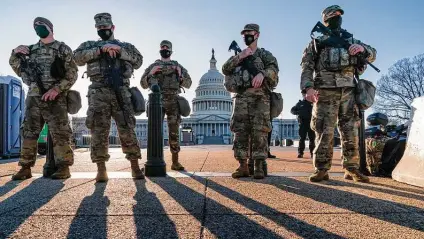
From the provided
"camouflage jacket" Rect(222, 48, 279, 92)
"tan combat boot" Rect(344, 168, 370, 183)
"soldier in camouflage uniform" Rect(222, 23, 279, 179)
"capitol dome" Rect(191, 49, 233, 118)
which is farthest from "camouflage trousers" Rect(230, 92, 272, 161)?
"capitol dome" Rect(191, 49, 233, 118)

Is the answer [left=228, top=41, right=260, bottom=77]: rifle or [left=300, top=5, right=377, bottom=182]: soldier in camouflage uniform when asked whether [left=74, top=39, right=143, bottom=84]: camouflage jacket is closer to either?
[left=228, top=41, right=260, bottom=77]: rifle

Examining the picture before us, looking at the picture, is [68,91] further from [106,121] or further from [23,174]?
[23,174]

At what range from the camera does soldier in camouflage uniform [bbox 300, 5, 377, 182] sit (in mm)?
4078

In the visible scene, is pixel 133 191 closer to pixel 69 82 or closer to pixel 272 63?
pixel 69 82

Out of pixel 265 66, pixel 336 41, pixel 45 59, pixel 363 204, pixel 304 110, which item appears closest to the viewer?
pixel 363 204

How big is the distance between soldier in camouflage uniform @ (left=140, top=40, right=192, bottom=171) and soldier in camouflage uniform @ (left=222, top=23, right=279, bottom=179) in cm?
168

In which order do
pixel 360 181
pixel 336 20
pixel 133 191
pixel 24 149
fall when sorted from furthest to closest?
pixel 24 149, pixel 336 20, pixel 360 181, pixel 133 191

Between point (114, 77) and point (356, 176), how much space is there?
308 centimetres

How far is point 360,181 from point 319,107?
958mm

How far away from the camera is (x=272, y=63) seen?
454 cm

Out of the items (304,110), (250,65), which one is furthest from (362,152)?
(304,110)

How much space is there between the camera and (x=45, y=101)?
443 cm

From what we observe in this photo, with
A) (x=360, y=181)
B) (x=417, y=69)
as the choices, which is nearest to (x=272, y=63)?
(x=360, y=181)

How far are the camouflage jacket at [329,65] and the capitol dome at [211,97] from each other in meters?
85.6
